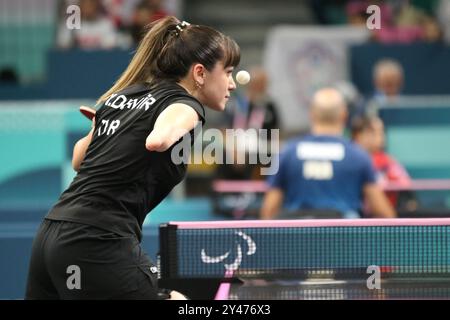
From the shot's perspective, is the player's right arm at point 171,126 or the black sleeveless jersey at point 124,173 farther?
the black sleeveless jersey at point 124,173

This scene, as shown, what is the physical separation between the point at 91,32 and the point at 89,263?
7.59 metres

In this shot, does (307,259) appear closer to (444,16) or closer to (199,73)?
(199,73)

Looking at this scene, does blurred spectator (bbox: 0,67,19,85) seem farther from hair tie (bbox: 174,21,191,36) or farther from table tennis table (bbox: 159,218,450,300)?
hair tie (bbox: 174,21,191,36)

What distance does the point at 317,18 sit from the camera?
508 inches

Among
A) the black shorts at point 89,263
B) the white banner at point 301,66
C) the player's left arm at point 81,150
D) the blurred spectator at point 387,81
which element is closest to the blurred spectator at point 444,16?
the white banner at point 301,66

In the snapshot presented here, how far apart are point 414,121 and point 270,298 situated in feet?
18.7

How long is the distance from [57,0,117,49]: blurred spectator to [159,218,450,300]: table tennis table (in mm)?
6141

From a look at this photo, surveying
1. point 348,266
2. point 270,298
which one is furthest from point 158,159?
point 348,266

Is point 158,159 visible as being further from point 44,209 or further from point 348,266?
point 44,209

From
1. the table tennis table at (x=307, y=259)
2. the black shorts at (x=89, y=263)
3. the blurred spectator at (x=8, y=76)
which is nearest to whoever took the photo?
the black shorts at (x=89, y=263)

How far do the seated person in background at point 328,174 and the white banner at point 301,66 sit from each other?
5.19m

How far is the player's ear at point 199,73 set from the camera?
365 centimetres

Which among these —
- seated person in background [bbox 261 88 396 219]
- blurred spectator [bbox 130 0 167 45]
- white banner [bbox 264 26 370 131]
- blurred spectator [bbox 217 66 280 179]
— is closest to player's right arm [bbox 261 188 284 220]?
seated person in background [bbox 261 88 396 219]

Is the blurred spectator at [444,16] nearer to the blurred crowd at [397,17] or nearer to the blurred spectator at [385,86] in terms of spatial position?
the blurred crowd at [397,17]
